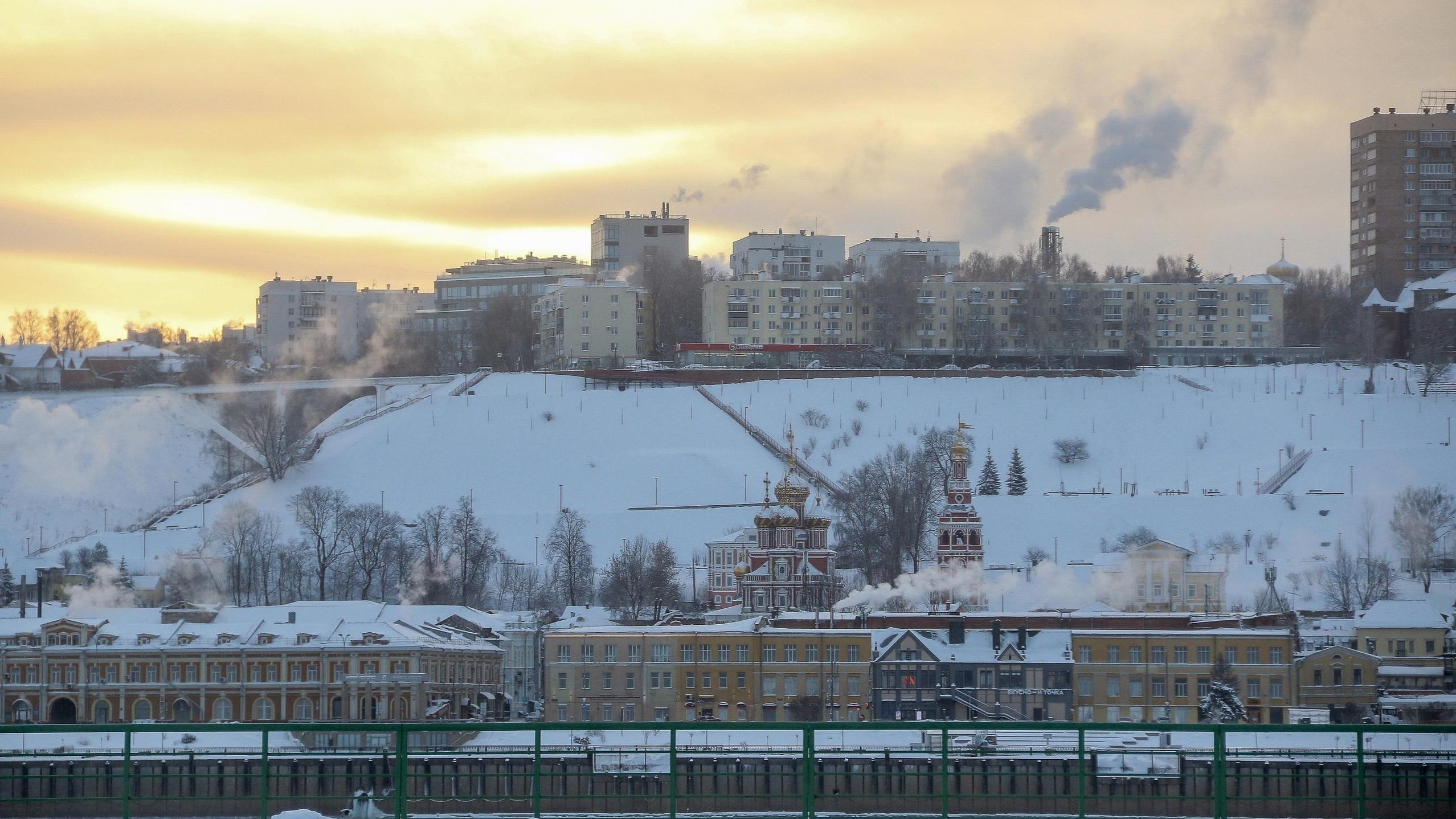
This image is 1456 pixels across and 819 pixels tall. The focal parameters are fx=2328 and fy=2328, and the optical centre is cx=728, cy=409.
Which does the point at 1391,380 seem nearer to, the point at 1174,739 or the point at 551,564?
the point at 551,564

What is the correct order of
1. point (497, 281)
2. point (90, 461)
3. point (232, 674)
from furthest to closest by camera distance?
point (497, 281) < point (90, 461) < point (232, 674)

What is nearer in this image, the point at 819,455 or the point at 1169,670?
the point at 1169,670

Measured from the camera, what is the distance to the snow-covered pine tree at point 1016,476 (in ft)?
311

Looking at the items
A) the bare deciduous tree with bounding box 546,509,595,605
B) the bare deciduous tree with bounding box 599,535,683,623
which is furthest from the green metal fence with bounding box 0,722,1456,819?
the bare deciduous tree with bounding box 546,509,595,605

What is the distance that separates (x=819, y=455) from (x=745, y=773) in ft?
236

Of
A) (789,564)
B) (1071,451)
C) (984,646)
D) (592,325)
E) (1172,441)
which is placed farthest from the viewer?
(592,325)

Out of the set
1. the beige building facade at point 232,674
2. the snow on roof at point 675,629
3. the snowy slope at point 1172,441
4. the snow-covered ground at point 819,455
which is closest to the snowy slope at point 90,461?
the snow-covered ground at point 819,455

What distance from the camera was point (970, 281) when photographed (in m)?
127

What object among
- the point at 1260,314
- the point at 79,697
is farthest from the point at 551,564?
the point at 1260,314

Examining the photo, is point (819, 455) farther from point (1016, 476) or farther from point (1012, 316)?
point (1012, 316)

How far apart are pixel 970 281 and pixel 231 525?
52110 millimetres

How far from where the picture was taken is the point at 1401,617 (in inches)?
2432

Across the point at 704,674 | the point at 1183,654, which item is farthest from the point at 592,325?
the point at 1183,654

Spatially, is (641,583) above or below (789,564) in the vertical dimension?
below
